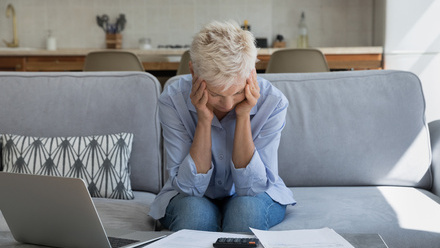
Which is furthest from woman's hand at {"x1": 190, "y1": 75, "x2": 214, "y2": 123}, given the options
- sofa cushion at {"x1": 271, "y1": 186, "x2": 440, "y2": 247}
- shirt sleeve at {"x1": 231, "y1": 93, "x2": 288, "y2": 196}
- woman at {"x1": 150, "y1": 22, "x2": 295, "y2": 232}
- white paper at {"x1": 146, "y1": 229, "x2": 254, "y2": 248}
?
white paper at {"x1": 146, "y1": 229, "x2": 254, "y2": 248}

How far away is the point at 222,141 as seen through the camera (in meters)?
1.73

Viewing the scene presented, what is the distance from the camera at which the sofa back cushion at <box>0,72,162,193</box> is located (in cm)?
206

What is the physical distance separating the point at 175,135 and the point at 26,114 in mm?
743

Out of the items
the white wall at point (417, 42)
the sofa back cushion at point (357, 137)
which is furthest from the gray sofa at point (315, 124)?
the white wall at point (417, 42)

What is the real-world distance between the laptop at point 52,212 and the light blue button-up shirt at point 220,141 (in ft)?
1.69

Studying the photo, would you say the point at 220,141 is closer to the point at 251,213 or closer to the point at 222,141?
the point at 222,141

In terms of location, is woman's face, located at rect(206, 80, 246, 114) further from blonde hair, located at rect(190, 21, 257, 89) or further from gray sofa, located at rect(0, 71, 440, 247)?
gray sofa, located at rect(0, 71, 440, 247)

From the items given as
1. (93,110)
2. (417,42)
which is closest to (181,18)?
(417,42)

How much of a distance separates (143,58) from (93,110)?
2.80 meters

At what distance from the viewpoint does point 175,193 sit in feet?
5.54

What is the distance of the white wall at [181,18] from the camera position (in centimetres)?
555

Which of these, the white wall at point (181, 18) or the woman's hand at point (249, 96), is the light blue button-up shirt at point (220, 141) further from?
the white wall at point (181, 18)

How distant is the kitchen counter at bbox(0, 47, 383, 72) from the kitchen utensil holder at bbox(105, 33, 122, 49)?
66 centimetres

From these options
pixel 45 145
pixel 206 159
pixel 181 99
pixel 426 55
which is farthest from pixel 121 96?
pixel 426 55
